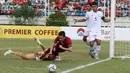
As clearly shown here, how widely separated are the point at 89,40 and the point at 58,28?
39.1 feet

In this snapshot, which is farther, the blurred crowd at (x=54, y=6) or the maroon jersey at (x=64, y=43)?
the blurred crowd at (x=54, y=6)

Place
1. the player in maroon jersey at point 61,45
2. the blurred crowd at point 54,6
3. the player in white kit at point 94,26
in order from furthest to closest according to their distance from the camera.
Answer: the blurred crowd at point 54,6 → the player in white kit at point 94,26 → the player in maroon jersey at point 61,45

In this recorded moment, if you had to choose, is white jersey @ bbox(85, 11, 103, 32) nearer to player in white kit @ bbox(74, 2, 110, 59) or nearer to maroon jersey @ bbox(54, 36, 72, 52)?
player in white kit @ bbox(74, 2, 110, 59)

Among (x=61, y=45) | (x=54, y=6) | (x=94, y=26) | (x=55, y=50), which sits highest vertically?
(x=94, y=26)

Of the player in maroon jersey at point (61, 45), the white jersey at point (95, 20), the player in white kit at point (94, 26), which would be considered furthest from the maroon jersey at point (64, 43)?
the white jersey at point (95, 20)

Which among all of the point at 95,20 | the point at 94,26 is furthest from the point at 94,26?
the point at 95,20

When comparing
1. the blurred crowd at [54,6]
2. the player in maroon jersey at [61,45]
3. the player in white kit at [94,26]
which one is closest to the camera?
the player in maroon jersey at [61,45]

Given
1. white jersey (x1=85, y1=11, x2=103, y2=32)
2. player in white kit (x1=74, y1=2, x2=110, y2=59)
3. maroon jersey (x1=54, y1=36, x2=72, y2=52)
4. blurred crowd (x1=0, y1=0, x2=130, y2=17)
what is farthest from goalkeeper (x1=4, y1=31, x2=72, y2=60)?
blurred crowd (x1=0, y1=0, x2=130, y2=17)

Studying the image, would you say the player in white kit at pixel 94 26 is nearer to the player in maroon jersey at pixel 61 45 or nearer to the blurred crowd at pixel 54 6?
the player in maroon jersey at pixel 61 45

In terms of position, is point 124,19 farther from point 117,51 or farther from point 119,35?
point 117,51

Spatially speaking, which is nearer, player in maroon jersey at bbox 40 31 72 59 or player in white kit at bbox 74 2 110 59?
player in maroon jersey at bbox 40 31 72 59

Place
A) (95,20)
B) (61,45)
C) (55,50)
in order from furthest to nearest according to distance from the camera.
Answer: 1. (95,20)
2. (55,50)
3. (61,45)

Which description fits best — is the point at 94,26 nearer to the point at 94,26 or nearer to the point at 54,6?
the point at 94,26

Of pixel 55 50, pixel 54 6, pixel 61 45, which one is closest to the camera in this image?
pixel 61 45
